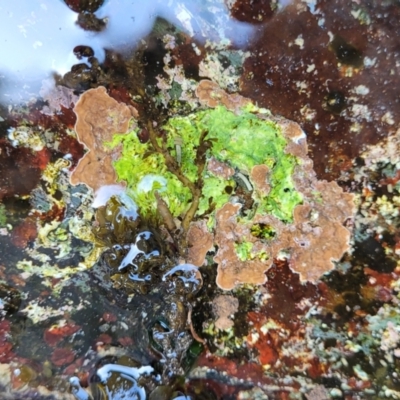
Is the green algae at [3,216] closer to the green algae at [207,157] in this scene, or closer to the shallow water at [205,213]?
the shallow water at [205,213]

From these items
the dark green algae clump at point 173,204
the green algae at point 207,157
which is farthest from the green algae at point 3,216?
the green algae at point 207,157

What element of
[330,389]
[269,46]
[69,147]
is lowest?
[330,389]

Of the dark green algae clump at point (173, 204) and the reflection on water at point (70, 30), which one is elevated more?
the reflection on water at point (70, 30)

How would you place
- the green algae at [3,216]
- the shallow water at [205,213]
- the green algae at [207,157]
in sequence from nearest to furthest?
the shallow water at [205,213], the green algae at [207,157], the green algae at [3,216]

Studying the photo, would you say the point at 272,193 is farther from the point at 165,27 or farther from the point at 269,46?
the point at 165,27

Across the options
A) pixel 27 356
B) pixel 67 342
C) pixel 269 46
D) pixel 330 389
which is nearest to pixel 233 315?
pixel 330 389

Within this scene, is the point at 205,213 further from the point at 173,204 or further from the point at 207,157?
the point at 207,157

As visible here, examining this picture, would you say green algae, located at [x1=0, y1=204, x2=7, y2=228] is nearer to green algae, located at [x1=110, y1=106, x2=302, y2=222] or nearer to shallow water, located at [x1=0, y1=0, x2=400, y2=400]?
shallow water, located at [x1=0, y1=0, x2=400, y2=400]
